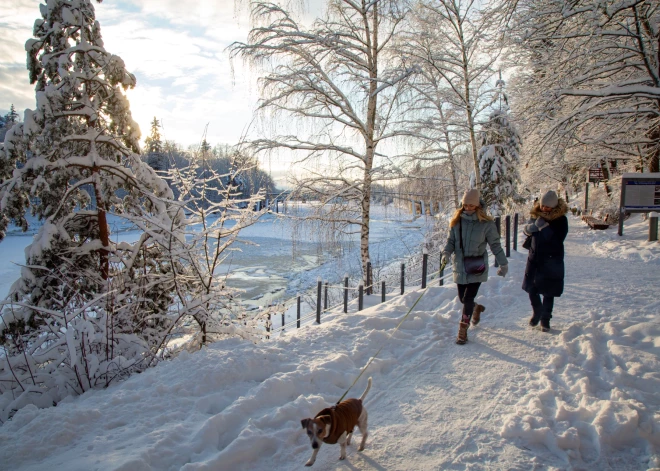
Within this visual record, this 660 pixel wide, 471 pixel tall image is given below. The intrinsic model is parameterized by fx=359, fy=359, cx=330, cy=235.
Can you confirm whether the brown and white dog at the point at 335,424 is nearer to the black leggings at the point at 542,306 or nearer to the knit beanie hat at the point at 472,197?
the knit beanie hat at the point at 472,197

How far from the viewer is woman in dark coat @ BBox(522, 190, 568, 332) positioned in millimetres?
4535

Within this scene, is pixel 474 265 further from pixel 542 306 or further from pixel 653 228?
pixel 653 228

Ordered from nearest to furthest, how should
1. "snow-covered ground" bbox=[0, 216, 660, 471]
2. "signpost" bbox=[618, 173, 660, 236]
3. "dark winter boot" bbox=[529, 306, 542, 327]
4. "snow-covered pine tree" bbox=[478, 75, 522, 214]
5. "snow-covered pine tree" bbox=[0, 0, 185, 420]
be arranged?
"snow-covered ground" bbox=[0, 216, 660, 471] → "dark winter boot" bbox=[529, 306, 542, 327] → "snow-covered pine tree" bbox=[0, 0, 185, 420] → "signpost" bbox=[618, 173, 660, 236] → "snow-covered pine tree" bbox=[478, 75, 522, 214]

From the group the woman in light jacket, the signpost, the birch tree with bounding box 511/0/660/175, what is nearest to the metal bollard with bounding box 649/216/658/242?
the signpost

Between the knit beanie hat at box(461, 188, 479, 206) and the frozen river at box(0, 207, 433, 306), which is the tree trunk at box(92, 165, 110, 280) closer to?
the frozen river at box(0, 207, 433, 306)

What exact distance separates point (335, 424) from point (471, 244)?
9.81 ft

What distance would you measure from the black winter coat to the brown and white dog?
3272 millimetres

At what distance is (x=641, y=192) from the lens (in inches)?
402

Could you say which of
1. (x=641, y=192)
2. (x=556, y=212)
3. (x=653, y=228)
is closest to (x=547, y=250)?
(x=556, y=212)

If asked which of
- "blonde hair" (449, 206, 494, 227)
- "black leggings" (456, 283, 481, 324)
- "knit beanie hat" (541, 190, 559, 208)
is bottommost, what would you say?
"black leggings" (456, 283, 481, 324)

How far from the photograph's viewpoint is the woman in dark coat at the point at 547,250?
454cm

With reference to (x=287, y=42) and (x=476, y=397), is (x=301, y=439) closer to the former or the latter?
(x=476, y=397)

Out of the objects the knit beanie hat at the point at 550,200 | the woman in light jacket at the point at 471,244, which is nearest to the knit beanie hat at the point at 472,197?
the woman in light jacket at the point at 471,244

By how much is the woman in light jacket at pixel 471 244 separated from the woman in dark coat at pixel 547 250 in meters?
0.51
